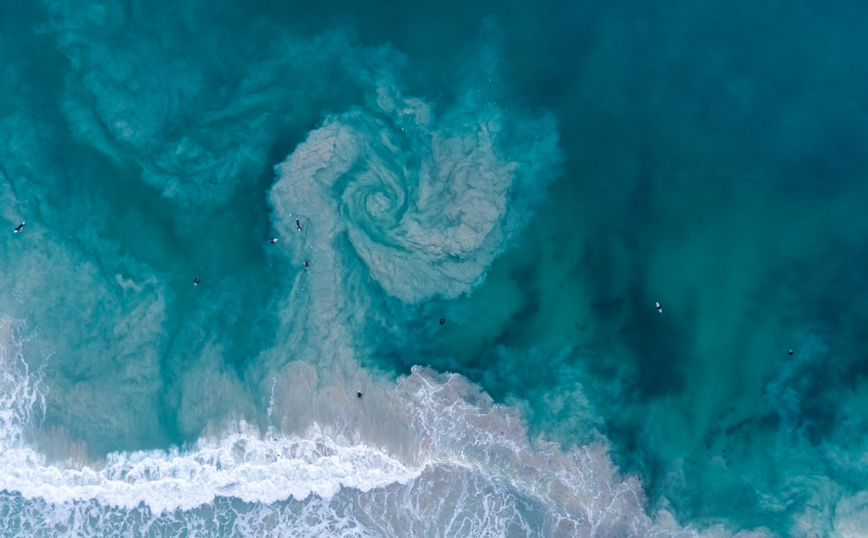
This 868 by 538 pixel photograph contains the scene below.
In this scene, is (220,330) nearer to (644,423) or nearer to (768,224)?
(644,423)

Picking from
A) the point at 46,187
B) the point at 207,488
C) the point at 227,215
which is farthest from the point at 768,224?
the point at 46,187

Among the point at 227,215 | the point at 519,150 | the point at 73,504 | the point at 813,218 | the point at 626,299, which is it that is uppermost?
the point at 813,218

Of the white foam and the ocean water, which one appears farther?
the white foam

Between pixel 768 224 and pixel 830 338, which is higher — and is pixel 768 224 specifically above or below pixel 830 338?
above

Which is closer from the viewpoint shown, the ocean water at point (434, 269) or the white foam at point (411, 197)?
the ocean water at point (434, 269)

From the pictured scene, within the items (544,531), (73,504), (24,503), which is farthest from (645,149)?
(24,503)

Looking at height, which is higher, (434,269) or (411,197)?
(411,197)

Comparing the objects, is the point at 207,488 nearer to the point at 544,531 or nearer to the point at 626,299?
the point at 544,531
